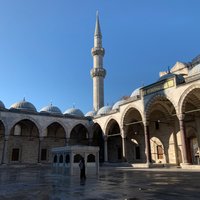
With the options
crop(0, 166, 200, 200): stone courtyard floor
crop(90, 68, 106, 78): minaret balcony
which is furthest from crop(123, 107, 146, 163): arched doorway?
crop(0, 166, 200, 200): stone courtyard floor

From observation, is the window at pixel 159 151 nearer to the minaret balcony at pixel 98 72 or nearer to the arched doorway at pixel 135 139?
the arched doorway at pixel 135 139

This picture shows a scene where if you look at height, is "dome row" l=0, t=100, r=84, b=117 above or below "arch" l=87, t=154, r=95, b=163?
above

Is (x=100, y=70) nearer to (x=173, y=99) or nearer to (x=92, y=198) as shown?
(x=173, y=99)

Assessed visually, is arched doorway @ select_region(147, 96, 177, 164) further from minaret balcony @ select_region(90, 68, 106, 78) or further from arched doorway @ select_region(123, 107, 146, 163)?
minaret balcony @ select_region(90, 68, 106, 78)

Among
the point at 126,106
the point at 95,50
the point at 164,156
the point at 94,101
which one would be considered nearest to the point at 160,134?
the point at 164,156

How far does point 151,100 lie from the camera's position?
20.4 meters

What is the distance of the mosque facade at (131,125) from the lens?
62.8 ft

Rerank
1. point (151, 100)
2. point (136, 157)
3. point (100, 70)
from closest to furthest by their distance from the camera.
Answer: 1. point (151, 100)
2. point (136, 157)
3. point (100, 70)

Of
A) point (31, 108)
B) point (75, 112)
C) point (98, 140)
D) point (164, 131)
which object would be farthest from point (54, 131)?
point (164, 131)

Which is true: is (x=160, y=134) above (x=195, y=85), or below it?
below

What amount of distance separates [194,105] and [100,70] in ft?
55.5

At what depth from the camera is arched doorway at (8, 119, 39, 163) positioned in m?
27.3

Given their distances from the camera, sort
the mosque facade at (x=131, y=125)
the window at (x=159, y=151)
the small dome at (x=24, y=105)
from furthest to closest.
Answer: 1. the small dome at (x=24, y=105)
2. the window at (x=159, y=151)
3. the mosque facade at (x=131, y=125)

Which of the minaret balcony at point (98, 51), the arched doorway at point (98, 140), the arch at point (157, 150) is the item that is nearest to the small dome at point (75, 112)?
the arched doorway at point (98, 140)
